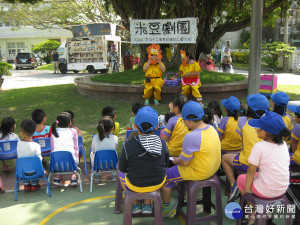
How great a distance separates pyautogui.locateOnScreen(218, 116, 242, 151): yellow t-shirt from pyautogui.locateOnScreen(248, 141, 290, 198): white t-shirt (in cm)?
131

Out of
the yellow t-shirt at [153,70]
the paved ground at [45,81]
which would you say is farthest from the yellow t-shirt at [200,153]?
the paved ground at [45,81]

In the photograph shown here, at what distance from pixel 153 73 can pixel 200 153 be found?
5.72m

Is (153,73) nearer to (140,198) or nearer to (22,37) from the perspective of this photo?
(140,198)

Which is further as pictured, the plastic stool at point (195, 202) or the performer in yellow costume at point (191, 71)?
the performer in yellow costume at point (191, 71)

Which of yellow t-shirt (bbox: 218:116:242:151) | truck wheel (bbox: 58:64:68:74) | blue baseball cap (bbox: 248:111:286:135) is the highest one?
truck wheel (bbox: 58:64:68:74)

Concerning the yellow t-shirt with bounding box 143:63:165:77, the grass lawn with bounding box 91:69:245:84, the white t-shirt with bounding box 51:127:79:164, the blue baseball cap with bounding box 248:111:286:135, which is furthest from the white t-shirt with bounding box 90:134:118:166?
the grass lawn with bounding box 91:69:245:84

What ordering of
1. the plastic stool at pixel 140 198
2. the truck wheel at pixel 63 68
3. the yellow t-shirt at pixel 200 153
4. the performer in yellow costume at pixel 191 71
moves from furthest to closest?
the truck wheel at pixel 63 68 → the performer in yellow costume at pixel 191 71 → the yellow t-shirt at pixel 200 153 → the plastic stool at pixel 140 198

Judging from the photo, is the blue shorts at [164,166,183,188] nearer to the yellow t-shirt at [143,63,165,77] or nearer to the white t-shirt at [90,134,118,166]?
the white t-shirt at [90,134,118,166]

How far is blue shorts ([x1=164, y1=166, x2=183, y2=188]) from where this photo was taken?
325 cm

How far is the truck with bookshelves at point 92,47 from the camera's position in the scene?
62.7 ft

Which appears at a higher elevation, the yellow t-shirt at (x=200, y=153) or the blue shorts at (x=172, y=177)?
the yellow t-shirt at (x=200, y=153)

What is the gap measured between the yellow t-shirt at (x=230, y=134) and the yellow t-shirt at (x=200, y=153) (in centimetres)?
101

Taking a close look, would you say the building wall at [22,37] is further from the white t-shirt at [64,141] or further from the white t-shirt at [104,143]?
the white t-shirt at [104,143]

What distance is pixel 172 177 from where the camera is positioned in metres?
3.29
